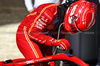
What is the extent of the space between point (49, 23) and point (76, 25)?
0.73 feet

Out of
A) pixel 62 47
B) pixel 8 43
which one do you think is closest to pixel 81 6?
pixel 62 47

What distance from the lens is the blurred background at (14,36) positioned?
272cm

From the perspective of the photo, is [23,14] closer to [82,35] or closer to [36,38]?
[82,35]

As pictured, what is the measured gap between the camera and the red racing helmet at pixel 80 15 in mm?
1279

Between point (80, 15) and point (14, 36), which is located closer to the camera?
point (80, 15)

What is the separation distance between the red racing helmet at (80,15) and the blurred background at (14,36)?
1.34 m

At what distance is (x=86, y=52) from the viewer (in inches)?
112

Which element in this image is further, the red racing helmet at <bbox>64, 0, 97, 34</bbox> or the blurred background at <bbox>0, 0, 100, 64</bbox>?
the blurred background at <bbox>0, 0, 100, 64</bbox>

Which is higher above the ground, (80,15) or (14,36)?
(80,15)

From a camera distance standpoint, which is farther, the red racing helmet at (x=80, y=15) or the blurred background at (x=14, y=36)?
the blurred background at (x=14, y=36)

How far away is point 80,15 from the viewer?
4.24 ft

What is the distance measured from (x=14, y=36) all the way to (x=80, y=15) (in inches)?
67.2

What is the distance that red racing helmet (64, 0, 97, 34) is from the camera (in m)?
1.28

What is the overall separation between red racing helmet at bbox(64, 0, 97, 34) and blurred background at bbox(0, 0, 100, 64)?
1.34 metres
